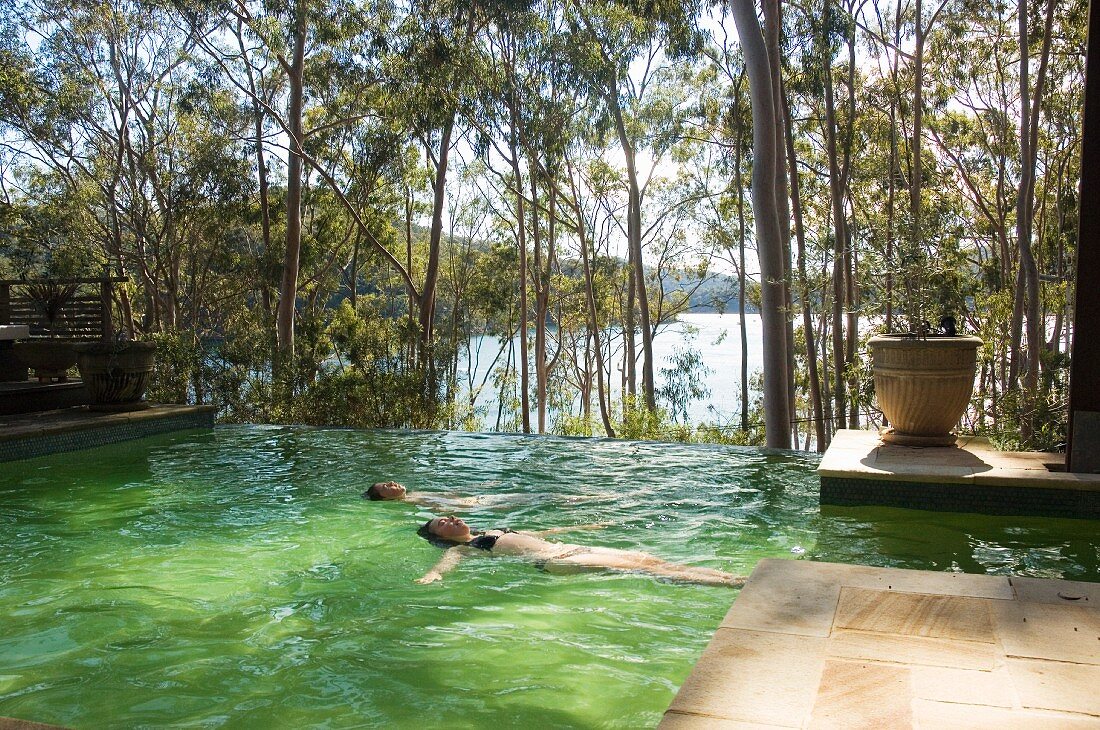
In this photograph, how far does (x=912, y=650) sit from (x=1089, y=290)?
11.3 feet

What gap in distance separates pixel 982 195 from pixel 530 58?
1324cm

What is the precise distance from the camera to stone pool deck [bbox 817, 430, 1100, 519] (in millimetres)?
4898

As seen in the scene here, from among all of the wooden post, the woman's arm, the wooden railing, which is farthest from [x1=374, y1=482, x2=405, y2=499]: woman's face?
the wooden railing

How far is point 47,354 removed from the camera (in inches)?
410

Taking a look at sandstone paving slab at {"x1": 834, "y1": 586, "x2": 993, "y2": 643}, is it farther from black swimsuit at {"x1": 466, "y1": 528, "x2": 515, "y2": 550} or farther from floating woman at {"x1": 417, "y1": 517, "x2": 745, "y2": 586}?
black swimsuit at {"x1": 466, "y1": 528, "x2": 515, "y2": 550}

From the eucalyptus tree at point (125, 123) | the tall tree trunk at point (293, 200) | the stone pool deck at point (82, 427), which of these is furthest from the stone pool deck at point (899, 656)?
the eucalyptus tree at point (125, 123)

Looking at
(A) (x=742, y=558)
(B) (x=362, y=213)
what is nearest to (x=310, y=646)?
(A) (x=742, y=558)

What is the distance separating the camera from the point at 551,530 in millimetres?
5223

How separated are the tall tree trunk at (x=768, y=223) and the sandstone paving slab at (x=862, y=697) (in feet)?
25.0

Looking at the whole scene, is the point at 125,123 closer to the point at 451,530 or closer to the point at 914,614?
the point at 451,530

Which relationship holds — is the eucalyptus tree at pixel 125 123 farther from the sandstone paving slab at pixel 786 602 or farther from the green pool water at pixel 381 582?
the sandstone paving slab at pixel 786 602

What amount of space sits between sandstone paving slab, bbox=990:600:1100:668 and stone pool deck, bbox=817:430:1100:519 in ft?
8.09

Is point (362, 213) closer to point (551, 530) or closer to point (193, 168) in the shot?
point (193, 168)

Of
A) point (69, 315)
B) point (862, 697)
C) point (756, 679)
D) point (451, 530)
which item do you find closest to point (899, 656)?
point (862, 697)
